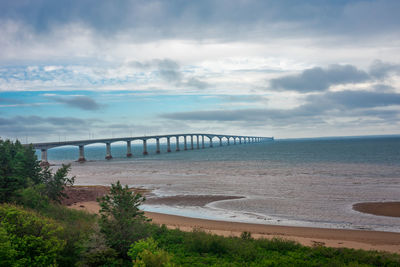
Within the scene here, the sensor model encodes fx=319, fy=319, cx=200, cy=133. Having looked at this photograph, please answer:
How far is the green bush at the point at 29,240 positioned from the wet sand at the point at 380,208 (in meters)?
24.1

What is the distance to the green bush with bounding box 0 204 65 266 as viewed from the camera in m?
11.8

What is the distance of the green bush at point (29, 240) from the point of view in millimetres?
11808

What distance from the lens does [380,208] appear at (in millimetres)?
27781

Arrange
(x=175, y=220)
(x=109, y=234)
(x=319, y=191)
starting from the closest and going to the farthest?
1. (x=109, y=234)
2. (x=175, y=220)
3. (x=319, y=191)

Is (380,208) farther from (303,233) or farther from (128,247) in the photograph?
(128,247)

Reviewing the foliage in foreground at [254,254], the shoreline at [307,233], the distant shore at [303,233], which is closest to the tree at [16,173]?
the distant shore at [303,233]

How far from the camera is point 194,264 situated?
13875mm

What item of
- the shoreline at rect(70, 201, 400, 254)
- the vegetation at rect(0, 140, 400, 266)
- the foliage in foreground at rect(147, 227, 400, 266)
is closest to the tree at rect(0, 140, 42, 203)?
the vegetation at rect(0, 140, 400, 266)

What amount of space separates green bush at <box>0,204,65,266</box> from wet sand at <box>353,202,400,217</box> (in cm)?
2412

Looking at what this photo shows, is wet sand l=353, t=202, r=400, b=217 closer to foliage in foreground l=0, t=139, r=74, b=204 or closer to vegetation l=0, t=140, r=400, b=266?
vegetation l=0, t=140, r=400, b=266

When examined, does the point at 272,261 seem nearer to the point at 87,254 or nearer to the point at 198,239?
the point at 198,239

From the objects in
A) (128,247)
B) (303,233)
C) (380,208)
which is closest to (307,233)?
(303,233)

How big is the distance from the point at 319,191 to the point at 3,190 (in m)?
31.5

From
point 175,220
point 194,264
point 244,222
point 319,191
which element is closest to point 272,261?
point 194,264
